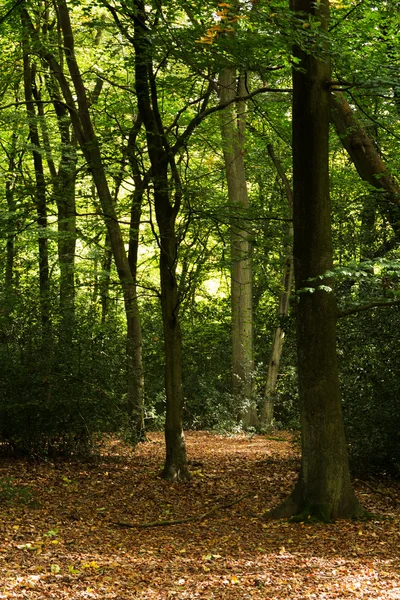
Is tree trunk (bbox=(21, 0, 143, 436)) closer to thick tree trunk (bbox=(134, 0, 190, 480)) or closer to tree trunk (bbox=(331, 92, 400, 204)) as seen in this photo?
thick tree trunk (bbox=(134, 0, 190, 480))

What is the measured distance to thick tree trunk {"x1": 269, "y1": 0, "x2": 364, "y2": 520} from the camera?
694 cm

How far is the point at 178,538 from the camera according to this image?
21.7 ft

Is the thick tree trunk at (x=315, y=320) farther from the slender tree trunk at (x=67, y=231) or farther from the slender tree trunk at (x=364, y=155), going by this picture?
the slender tree trunk at (x=67, y=231)

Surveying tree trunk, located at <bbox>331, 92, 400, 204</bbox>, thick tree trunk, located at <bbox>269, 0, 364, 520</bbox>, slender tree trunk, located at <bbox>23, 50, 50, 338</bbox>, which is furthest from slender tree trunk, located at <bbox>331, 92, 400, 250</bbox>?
slender tree trunk, located at <bbox>23, 50, 50, 338</bbox>

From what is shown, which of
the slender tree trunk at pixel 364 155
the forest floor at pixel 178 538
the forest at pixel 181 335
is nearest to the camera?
the forest floor at pixel 178 538

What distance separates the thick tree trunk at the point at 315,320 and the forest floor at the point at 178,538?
1.26 ft

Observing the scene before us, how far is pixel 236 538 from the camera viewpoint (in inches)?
258

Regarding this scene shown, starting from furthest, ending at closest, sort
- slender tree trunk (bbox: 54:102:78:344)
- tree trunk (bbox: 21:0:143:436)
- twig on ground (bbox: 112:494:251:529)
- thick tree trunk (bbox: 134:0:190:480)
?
tree trunk (bbox: 21:0:143:436) → slender tree trunk (bbox: 54:102:78:344) → thick tree trunk (bbox: 134:0:190:480) → twig on ground (bbox: 112:494:251:529)

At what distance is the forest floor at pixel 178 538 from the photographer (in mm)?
4934

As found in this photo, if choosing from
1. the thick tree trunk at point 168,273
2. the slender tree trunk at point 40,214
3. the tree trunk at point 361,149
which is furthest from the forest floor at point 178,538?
the tree trunk at point 361,149

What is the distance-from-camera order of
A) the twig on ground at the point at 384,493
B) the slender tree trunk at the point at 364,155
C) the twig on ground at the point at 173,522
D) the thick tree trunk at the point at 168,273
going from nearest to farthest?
the twig on ground at the point at 173,522 → the twig on ground at the point at 384,493 → the slender tree trunk at the point at 364,155 → the thick tree trunk at the point at 168,273

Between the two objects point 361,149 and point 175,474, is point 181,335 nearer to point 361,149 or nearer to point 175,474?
point 175,474

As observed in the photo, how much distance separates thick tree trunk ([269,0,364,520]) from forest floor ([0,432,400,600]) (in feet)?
1.26

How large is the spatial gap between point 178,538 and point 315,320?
262 cm
